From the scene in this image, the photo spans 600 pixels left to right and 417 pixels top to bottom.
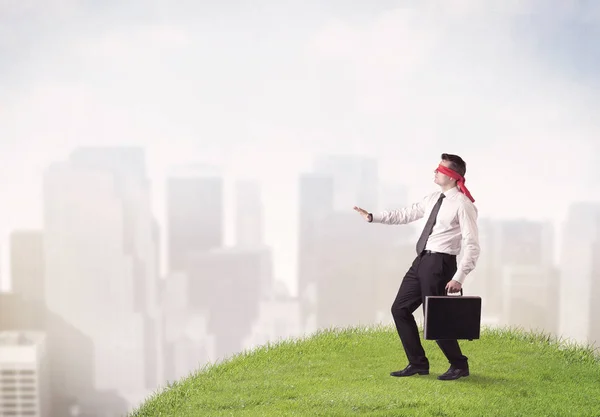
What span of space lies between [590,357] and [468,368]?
5.56 feet

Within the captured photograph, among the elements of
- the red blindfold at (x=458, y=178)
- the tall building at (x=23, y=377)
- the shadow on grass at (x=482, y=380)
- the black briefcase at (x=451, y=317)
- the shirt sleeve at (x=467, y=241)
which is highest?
the red blindfold at (x=458, y=178)

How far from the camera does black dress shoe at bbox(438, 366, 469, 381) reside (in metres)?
5.34

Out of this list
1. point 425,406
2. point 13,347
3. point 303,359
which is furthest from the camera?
point 13,347

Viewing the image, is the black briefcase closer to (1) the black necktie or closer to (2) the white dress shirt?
(2) the white dress shirt

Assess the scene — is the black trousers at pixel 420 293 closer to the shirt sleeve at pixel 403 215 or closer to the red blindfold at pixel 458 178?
the shirt sleeve at pixel 403 215

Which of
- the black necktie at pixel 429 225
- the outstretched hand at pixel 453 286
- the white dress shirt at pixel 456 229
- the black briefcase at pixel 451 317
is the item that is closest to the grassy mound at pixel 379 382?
the black briefcase at pixel 451 317

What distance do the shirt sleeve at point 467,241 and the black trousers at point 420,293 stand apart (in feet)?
0.50

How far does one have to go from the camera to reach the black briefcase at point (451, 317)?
4.95m

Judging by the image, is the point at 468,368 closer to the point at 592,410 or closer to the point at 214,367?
the point at 592,410

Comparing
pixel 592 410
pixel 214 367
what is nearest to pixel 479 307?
pixel 592 410

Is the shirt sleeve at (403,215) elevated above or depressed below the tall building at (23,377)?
above

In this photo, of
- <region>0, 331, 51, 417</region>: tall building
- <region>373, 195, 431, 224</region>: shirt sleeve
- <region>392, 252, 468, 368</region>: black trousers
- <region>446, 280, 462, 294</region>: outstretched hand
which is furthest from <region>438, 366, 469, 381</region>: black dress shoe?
<region>0, 331, 51, 417</region>: tall building

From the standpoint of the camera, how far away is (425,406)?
15.9ft

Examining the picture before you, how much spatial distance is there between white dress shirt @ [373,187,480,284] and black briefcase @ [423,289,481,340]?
177mm
